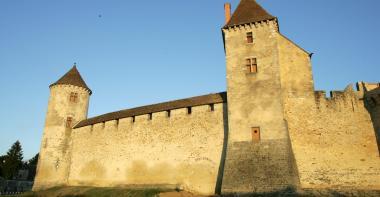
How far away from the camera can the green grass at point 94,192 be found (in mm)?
17188

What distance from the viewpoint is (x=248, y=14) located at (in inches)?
732

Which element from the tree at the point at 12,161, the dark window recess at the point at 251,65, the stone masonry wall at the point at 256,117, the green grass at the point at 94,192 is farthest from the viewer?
the tree at the point at 12,161

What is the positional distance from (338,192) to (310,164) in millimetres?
1872

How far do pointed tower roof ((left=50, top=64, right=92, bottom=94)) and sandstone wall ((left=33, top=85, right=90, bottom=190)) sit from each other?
1.26 ft

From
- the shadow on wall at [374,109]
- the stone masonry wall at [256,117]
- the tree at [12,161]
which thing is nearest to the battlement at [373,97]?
the shadow on wall at [374,109]

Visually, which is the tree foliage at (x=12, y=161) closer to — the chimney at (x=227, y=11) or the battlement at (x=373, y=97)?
the chimney at (x=227, y=11)

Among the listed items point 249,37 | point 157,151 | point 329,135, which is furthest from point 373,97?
point 157,151

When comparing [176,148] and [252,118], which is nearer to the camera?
[252,118]

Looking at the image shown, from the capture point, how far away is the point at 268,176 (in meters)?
13.8

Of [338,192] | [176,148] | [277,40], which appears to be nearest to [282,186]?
[338,192]

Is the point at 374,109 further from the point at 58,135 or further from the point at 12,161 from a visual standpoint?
the point at 12,161

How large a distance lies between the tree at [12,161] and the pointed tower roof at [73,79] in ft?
69.2

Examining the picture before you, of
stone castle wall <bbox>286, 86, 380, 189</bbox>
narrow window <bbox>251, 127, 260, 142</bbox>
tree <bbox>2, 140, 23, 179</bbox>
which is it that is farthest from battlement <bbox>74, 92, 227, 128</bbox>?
tree <bbox>2, 140, 23, 179</bbox>

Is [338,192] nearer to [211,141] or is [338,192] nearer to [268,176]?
[268,176]
